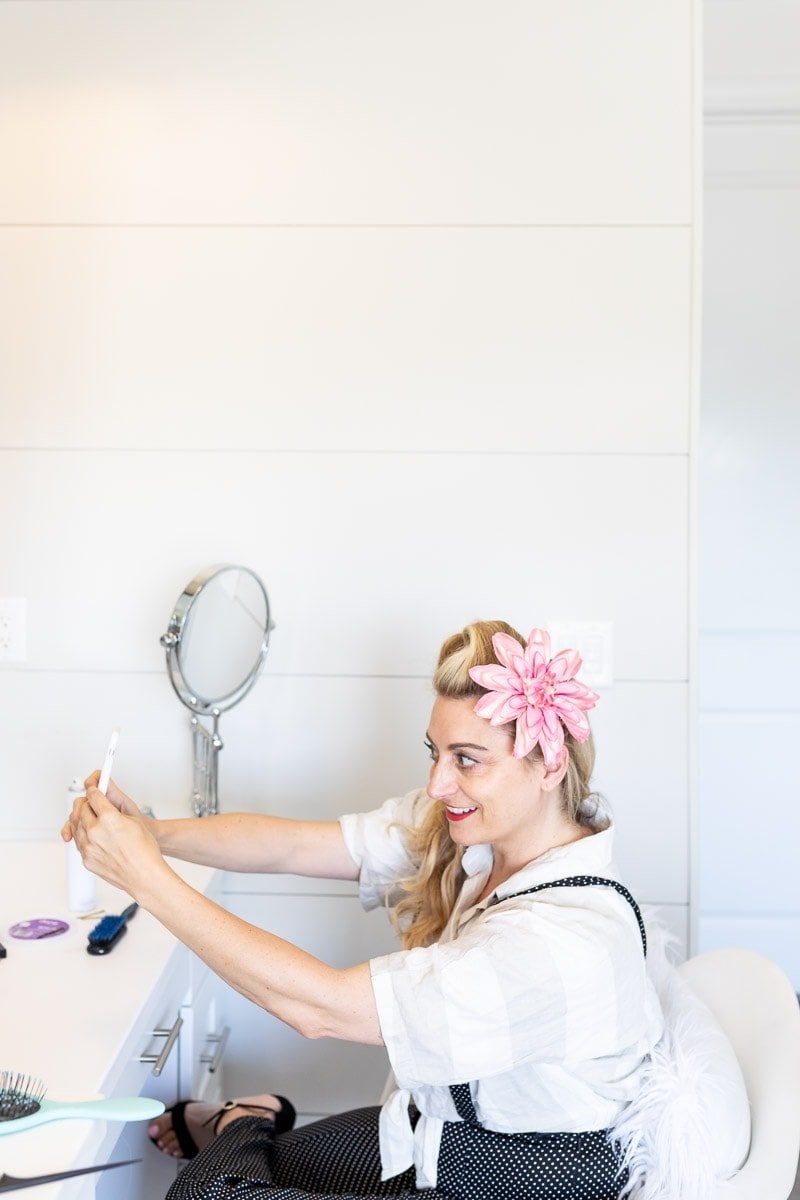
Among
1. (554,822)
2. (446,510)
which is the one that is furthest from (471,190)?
(554,822)

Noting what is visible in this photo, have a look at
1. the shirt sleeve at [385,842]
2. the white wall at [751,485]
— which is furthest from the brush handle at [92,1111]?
the white wall at [751,485]

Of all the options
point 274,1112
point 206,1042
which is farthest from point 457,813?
point 206,1042

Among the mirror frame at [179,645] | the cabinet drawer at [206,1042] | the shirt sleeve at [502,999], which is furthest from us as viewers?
the mirror frame at [179,645]

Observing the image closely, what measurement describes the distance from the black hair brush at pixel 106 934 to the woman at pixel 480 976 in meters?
0.13

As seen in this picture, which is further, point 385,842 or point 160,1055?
point 385,842

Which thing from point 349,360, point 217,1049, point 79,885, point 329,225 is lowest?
point 217,1049

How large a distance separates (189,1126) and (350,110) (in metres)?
1.49

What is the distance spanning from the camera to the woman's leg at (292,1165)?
1091mm

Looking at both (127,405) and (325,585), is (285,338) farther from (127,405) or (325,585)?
(325,585)

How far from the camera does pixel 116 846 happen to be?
1053 millimetres

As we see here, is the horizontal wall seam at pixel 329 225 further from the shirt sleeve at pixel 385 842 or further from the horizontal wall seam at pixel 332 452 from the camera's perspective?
the shirt sleeve at pixel 385 842

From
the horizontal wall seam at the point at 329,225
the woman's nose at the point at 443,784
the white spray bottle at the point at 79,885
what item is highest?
the horizontal wall seam at the point at 329,225

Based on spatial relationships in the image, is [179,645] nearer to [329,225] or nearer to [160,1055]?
[160,1055]

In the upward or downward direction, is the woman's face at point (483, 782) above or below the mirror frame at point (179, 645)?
below
